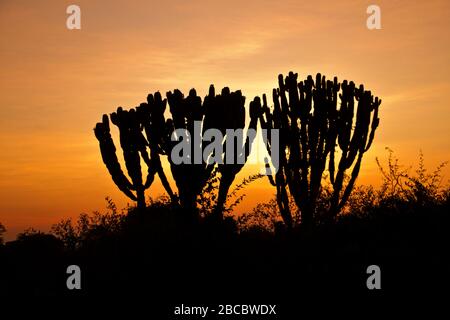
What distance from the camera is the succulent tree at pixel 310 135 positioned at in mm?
13180

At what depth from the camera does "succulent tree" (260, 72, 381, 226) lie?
13.2 m

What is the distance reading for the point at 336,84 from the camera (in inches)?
528

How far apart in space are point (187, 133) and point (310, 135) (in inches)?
114

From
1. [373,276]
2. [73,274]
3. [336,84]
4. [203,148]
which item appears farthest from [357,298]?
[336,84]

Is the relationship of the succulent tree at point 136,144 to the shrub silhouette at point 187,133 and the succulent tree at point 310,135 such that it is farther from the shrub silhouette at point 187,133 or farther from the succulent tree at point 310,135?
the succulent tree at point 310,135

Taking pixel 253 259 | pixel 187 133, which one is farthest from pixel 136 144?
pixel 253 259

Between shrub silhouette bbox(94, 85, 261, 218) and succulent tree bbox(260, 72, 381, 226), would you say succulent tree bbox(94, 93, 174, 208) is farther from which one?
succulent tree bbox(260, 72, 381, 226)

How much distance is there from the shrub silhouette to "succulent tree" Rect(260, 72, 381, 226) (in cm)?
103

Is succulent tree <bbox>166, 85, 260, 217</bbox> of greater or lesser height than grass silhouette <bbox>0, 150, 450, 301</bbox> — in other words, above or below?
above

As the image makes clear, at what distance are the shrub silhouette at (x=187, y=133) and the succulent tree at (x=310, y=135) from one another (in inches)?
40.6

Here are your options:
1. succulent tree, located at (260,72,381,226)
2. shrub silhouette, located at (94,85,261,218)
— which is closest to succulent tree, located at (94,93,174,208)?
shrub silhouette, located at (94,85,261,218)
